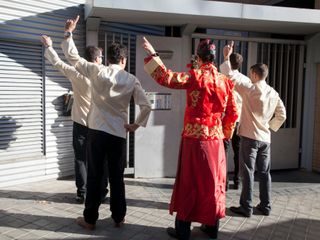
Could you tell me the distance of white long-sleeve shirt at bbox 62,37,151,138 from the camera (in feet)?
13.1

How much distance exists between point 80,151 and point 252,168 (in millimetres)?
2194

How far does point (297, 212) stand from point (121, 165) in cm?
253

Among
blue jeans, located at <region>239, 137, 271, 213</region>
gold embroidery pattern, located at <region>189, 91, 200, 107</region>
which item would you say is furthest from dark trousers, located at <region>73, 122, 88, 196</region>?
blue jeans, located at <region>239, 137, 271, 213</region>

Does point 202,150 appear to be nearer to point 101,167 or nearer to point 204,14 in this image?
point 101,167

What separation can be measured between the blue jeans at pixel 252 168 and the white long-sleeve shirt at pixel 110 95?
58.2 inches

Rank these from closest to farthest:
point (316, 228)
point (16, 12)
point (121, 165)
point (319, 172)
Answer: point (121, 165) < point (316, 228) < point (16, 12) < point (319, 172)

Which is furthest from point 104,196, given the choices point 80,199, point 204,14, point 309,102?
point 309,102

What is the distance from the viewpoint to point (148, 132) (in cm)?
633

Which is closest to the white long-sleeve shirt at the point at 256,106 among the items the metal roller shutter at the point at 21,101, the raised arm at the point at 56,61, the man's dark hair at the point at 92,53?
the man's dark hair at the point at 92,53

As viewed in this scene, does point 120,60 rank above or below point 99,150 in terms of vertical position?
above

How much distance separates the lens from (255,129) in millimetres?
4723

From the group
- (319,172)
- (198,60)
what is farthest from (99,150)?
(319,172)

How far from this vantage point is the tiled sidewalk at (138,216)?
4145 millimetres

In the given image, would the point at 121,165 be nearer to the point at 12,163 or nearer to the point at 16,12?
the point at 12,163
